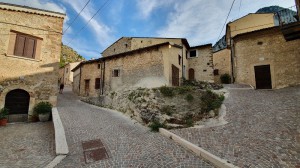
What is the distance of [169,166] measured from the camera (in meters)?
4.49

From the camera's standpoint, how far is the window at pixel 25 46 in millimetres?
9914

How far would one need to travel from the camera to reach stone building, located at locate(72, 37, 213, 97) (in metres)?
12.5

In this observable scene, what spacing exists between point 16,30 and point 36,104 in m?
5.08

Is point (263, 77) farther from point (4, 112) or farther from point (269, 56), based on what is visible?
point (4, 112)

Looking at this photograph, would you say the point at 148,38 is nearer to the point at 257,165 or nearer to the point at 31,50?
the point at 31,50

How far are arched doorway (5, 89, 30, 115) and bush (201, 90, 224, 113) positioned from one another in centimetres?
1175

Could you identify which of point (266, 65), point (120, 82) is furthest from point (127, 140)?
point (266, 65)

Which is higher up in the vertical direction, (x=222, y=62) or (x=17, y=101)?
(x=222, y=62)

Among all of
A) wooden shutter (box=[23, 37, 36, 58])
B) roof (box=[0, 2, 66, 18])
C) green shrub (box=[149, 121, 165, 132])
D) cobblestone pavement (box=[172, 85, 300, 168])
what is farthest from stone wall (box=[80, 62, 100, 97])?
cobblestone pavement (box=[172, 85, 300, 168])

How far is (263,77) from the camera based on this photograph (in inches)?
520

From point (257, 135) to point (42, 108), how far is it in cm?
1212

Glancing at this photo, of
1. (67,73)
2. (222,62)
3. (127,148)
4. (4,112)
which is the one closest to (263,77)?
(222,62)

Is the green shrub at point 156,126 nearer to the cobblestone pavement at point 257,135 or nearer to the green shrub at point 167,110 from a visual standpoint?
the green shrub at point 167,110

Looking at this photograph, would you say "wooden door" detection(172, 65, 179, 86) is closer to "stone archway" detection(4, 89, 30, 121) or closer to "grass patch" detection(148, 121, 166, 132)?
"grass patch" detection(148, 121, 166, 132)
